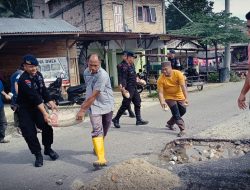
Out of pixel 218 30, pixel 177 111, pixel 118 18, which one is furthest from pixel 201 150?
pixel 118 18

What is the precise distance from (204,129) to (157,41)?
16.2 m

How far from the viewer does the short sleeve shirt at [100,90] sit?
18.2 ft

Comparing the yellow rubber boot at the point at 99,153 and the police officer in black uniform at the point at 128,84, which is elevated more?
the police officer in black uniform at the point at 128,84

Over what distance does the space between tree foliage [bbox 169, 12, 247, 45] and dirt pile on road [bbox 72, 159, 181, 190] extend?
56.1 ft

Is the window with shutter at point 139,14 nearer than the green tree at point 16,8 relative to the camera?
Yes

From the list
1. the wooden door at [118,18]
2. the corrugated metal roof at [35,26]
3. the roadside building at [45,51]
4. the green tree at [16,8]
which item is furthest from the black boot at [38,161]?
the green tree at [16,8]

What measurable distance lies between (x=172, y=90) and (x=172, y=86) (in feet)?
0.29

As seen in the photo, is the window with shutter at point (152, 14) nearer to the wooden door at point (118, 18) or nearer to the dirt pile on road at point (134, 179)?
the wooden door at point (118, 18)

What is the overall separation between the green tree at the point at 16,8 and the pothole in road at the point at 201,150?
3072 cm

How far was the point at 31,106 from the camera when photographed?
5852mm

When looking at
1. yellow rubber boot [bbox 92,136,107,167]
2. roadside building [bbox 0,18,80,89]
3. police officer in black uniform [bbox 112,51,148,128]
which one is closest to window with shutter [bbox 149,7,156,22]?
roadside building [bbox 0,18,80,89]

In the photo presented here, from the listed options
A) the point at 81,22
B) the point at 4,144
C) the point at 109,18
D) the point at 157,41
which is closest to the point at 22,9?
the point at 81,22

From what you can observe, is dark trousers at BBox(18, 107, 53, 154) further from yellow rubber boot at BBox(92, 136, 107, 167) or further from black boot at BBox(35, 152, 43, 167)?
yellow rubber boot at BBox(92, 136, 107, 167)

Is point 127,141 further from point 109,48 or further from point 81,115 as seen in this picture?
point 109,48
